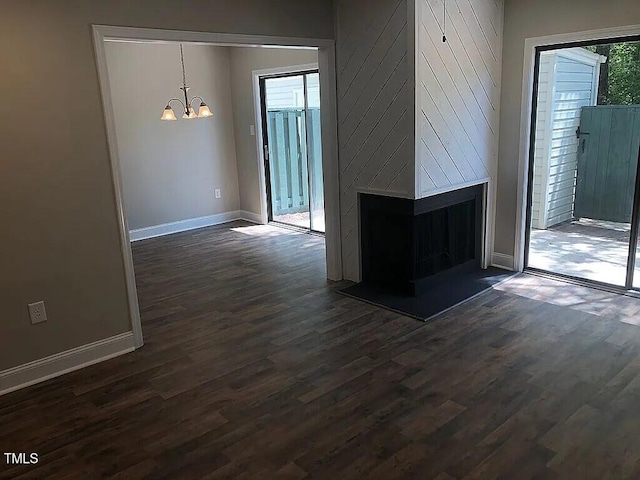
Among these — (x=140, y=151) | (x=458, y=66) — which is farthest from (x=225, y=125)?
(x=458, y=66)

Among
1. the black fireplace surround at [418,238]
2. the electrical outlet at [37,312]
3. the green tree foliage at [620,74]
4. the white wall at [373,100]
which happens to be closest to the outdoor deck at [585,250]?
the black fireplace surround at [418,238]

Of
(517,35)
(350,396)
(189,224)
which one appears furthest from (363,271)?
(189,224)

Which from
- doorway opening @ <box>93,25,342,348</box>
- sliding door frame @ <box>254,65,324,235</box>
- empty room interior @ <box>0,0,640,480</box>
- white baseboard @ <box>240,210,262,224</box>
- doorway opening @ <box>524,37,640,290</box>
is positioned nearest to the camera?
empty room interior @ <box>0,0,640,480</box>

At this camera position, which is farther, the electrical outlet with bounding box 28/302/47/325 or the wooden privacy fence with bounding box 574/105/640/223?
the wooden privacy fence with bounding box 574/105/640/223

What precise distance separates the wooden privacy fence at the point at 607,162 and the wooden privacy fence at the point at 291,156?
3.08 metres

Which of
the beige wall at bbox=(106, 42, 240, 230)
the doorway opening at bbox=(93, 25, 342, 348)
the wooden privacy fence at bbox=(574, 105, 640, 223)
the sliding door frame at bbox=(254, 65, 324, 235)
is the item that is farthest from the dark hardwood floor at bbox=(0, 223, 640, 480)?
the sliding door frame at bbox=(254, 65, 324, 235)

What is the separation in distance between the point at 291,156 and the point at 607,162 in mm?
3867

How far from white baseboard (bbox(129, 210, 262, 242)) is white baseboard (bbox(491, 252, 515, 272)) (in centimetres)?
344

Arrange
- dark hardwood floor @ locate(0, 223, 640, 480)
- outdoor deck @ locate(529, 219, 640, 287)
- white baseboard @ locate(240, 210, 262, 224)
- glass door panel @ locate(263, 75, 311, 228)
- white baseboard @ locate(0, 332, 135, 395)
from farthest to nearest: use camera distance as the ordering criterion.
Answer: white baseboard @ locate(240, 210, 262, 224), glass door panel @ locate(263, 75, 311, 228), outdoor deck @ locate(529, 219, 640, 287), white baseboard @ locate(0, 332, 135, 395), dark hardwood floor @ locate(0, 223, 640, 480)

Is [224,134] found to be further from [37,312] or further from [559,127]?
[37,312]

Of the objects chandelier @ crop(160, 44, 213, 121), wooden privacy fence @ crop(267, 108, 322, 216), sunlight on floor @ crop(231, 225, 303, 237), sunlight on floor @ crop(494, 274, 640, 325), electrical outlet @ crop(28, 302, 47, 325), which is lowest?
sunlight on floor @ crop(494, 274, 640, 325)

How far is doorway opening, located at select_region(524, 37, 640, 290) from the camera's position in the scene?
13.6 ft

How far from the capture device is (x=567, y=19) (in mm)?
4148

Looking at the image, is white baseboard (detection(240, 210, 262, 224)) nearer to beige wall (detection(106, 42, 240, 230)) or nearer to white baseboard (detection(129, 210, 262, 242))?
white baseboard (detection(129, 210, 262, 242))
